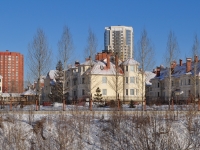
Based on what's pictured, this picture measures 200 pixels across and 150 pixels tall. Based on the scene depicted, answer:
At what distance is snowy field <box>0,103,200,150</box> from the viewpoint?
647 inches

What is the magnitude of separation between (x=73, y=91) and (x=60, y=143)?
41406 millimetres

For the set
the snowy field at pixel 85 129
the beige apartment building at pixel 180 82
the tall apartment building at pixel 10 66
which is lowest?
the snowy field at pixel 85 129

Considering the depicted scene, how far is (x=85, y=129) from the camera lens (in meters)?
18.8

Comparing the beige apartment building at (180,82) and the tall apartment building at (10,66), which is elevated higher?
the tall apartment building at (10,66)

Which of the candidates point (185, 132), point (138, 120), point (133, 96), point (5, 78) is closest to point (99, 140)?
point (138, 120)

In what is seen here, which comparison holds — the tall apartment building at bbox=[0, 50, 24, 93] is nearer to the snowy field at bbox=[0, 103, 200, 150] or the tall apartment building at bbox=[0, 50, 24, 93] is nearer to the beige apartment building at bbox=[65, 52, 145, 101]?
the beige apartment building at bbox=[65, 52, 145, 101]

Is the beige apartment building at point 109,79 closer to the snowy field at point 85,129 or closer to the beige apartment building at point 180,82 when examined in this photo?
the beige apartment building at point 180,82

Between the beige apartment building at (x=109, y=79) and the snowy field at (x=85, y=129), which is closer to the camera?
the snowy field at (x=85, y=129)

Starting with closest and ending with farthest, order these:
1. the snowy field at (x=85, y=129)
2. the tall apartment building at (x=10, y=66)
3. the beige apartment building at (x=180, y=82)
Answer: the snowy field at (x=85, y=129), the beige apartment building at (x=180, y=82), the tall apartment building at (x=10, y=66)

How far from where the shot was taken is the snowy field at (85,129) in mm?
16422

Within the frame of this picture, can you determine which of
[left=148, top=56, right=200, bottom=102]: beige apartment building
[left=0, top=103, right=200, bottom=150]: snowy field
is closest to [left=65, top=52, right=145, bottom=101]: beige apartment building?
[left=148, top=56, right=200, bottom=102]: beige apartment building

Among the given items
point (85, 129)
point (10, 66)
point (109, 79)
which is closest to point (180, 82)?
point (109, 79)

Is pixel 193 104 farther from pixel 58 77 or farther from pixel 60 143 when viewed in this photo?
pixel 58 77

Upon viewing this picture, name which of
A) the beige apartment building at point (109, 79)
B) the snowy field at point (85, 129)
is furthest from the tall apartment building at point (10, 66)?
the snowy field at point (85, 129)
